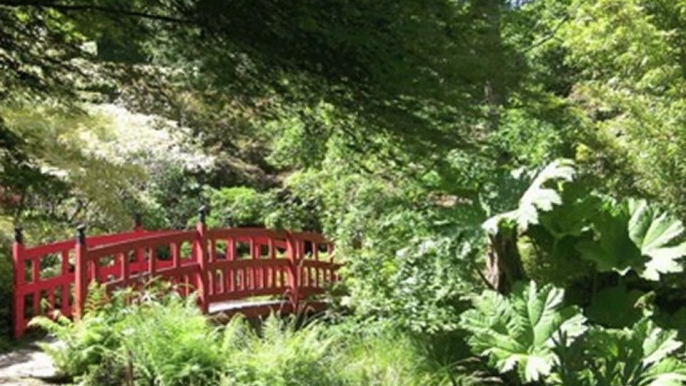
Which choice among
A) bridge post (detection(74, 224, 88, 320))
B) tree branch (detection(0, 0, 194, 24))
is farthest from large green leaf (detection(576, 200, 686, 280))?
tree branch (detection(0, 0, 194, 24))

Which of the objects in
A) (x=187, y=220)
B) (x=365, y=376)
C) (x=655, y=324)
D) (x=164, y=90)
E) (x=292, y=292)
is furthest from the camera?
(x=187, y=220)

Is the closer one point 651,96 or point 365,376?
point 365,376

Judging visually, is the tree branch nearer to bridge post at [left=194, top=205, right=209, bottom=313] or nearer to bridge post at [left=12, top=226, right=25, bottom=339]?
bridge post at [left=12, top=226, right=25, bottom=339]

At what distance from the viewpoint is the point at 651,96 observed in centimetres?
745

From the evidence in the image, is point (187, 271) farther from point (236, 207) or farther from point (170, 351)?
point (236, 207)

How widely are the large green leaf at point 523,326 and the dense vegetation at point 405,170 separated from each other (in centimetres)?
2

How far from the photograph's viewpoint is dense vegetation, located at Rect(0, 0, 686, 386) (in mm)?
2775

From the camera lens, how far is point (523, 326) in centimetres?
550

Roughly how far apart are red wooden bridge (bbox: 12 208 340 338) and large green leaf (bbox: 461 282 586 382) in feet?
9.41

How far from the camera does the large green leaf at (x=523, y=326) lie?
5.38 meters

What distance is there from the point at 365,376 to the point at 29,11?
10.7 ft

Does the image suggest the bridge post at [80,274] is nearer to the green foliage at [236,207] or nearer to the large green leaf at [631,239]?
the green foliage at [236,207]

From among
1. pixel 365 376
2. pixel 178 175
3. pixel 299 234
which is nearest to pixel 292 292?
pixel 299 234

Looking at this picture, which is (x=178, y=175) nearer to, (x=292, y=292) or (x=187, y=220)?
(x=187, y=220)
